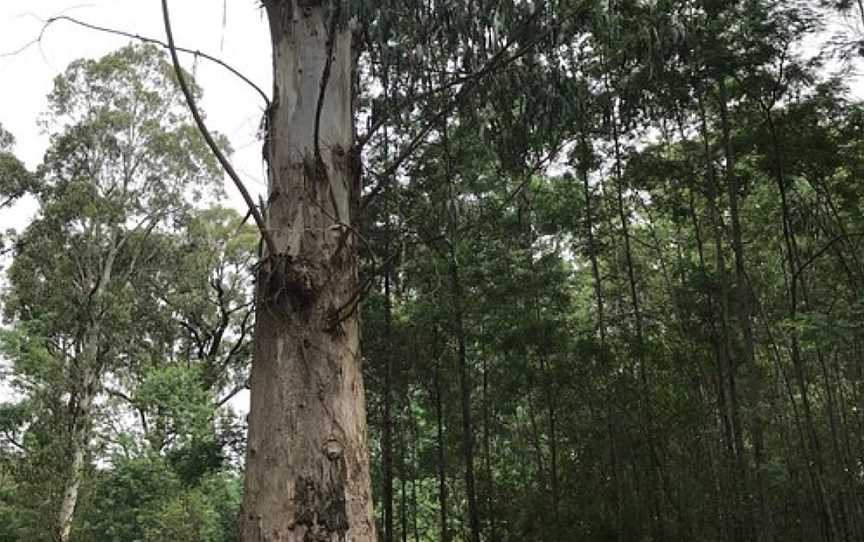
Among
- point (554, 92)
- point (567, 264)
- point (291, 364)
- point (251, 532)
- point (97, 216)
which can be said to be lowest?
point (251, 532)

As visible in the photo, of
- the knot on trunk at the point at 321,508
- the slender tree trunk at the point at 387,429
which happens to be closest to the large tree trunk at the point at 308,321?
the knot on trunk at the point at 321,508

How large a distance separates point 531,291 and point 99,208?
8626 mm

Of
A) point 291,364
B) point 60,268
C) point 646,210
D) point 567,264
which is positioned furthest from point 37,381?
point 291,364

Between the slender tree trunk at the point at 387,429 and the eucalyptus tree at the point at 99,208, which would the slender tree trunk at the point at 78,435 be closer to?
the eucalyptus tree at the point at 99,208

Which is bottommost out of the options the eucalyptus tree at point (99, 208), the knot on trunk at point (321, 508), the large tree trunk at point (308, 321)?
the knot on trunk at point (321, 508)

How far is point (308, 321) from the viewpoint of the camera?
1.92 m

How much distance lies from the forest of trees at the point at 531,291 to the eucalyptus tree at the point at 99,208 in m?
0.05

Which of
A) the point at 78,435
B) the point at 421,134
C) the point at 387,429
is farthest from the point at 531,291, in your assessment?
the point at 78,435

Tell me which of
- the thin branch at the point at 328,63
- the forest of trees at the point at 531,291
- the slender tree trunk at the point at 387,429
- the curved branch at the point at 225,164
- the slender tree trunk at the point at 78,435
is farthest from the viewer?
the slender tree trunk at the point at 78,435

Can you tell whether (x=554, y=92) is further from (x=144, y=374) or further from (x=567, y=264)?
(x=144, y=374)

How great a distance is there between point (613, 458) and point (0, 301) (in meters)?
11.2

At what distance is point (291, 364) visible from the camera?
1.88 m

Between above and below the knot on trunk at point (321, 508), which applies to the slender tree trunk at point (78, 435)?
above

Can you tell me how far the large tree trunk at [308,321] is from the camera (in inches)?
69.2
